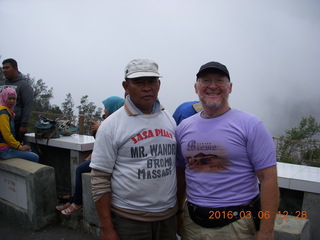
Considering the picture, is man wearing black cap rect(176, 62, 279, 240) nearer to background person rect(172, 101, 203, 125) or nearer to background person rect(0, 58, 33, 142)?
background person rect(172, 101, 203, 125)

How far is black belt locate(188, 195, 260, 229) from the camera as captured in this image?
5.80 feet

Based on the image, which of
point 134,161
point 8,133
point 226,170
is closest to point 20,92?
point 8,133

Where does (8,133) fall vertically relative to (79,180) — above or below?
above

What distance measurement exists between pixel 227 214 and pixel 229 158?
0.37m

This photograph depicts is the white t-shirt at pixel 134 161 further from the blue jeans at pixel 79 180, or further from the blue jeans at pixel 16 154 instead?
the blue jeans at pixel 16 154

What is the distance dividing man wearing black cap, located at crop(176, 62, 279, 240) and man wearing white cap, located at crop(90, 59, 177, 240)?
213 mm

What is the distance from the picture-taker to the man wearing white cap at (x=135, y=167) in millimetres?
1878

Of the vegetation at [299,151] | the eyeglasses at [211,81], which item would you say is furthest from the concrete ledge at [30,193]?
the vegetation at [299,151]

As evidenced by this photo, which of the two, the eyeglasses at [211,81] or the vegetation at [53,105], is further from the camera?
the vegetation at [53,105]

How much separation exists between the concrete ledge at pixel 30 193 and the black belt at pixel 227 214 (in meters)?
2.91

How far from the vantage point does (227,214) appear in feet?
5.80

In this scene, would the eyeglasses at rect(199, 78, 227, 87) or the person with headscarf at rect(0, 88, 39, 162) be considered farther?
the person with headscarf at rect(0, 88, 39, 162)

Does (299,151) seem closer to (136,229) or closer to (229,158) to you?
(229,158)

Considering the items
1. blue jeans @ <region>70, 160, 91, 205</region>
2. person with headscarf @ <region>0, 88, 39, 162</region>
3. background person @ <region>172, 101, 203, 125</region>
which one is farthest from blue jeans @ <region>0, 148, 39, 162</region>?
background person @ <region>172, 101, 203, 125</region>
